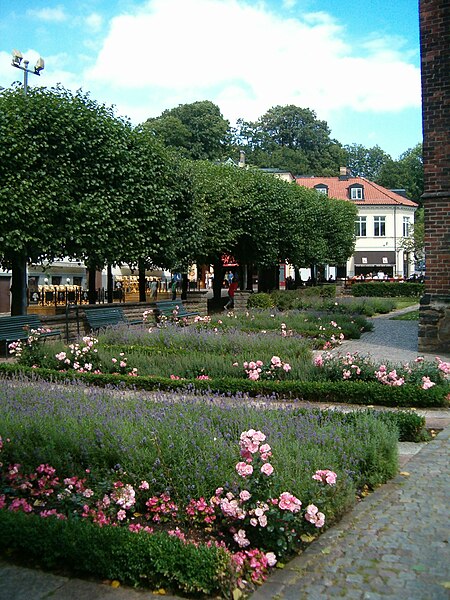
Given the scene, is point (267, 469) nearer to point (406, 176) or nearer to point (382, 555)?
point (382, 555)

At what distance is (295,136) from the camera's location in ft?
328

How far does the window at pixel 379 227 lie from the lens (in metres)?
68.4

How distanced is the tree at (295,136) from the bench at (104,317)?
80794mm

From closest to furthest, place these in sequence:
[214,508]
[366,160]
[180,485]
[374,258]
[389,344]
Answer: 1. [214,508]
2. [180,485]
3. [389,344]
4. [374,258]
5. [366,160]

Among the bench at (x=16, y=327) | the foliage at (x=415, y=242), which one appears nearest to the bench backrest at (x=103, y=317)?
the bench at (x=16, y=327)

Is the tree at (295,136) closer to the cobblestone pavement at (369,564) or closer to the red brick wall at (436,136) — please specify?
the red brick wall at (436,136)

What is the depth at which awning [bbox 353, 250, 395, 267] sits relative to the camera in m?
68.4

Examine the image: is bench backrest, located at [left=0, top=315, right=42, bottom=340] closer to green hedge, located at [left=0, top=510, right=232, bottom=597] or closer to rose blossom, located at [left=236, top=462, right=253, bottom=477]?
green hedge, located at [left=0, top=510, right=232, bottom=597]

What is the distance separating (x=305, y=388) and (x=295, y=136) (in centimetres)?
9504

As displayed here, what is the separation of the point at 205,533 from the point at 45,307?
22.4 metres

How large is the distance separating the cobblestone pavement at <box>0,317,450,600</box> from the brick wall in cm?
945

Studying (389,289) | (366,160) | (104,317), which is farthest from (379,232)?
(104,317)

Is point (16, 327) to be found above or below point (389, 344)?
above

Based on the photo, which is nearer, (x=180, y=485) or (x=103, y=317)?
(x=180, y=485)
